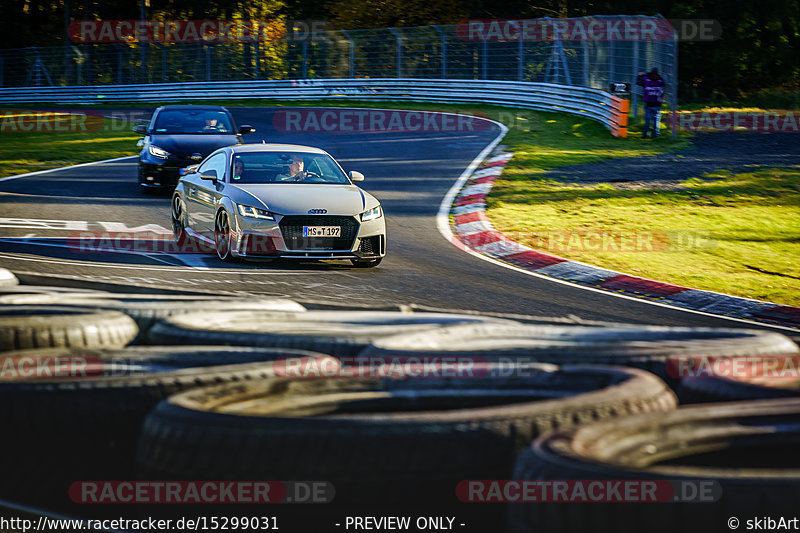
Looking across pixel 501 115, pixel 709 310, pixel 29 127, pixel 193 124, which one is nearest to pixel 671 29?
pixel 501 115

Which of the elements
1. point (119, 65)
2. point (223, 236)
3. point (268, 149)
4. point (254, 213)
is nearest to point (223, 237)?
point (223, 236)

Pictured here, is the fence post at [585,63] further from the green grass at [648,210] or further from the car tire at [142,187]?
the car tire at [142,187]

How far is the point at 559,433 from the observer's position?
3.62 m

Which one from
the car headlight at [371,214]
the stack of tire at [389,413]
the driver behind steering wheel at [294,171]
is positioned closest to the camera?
the stack of tire at [389,413]

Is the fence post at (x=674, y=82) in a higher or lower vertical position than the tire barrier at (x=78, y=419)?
higher

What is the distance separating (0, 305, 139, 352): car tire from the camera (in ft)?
18.3

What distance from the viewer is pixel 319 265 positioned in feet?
40.2

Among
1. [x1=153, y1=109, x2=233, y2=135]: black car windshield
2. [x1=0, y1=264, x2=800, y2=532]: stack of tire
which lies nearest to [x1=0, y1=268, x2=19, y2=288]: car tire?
[x1=0, y1=264, x2=800, y2=532]: stack of tire

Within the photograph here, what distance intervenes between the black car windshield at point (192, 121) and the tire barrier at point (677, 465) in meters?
16.1

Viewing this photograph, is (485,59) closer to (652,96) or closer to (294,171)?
(652,96)

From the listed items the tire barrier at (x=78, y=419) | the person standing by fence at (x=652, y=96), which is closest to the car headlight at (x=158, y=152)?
the person standing by fence at (x=652, y=96)

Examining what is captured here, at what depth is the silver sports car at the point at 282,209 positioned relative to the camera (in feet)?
38.0

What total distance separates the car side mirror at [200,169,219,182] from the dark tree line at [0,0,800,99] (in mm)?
41518

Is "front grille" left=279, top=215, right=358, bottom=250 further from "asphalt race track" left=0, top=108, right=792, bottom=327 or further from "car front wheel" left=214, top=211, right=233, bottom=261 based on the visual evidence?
"car front wheel" left=214, top=211, right=233, bottom=261
